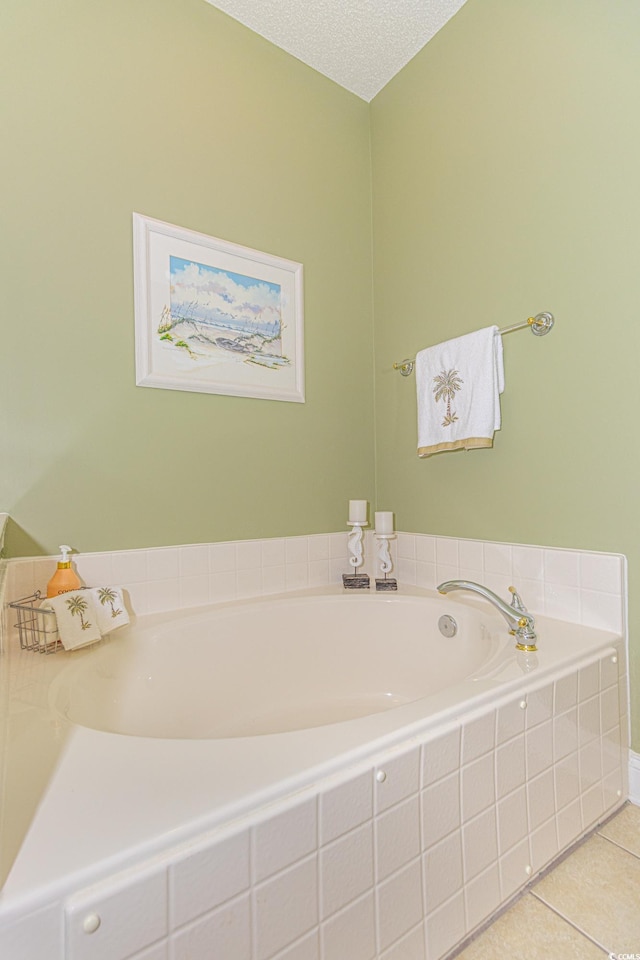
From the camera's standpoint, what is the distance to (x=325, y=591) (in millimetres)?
1885

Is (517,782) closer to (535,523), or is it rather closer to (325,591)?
(535,523)

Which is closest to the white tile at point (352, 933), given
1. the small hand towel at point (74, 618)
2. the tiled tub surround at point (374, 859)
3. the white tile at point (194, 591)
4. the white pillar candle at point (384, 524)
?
the tiled tub surround at point (374, 859)

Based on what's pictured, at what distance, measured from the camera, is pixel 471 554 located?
175cm

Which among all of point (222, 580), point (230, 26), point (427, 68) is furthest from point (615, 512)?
point (230, 26)

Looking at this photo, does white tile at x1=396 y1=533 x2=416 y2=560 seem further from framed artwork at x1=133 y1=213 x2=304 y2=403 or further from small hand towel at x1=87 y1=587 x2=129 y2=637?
small hand towel at x1=87 y1=587 x2=129 y2=637

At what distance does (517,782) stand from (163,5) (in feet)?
8.60

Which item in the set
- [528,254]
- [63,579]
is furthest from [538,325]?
[63,579]

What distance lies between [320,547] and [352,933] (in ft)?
4.40

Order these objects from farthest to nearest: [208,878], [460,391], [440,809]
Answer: [460,391] < [440,809] < [208,878]

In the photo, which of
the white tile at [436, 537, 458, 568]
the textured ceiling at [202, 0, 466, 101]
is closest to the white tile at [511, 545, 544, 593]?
the white tile at [436, 537, 458, 568]

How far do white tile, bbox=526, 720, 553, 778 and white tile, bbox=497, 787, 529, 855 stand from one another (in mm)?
57

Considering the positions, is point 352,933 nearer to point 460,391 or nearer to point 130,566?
point 130,566

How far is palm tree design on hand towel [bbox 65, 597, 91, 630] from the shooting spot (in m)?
1.24

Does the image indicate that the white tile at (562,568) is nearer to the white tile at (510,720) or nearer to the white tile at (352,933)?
the white tile at (510,720)
